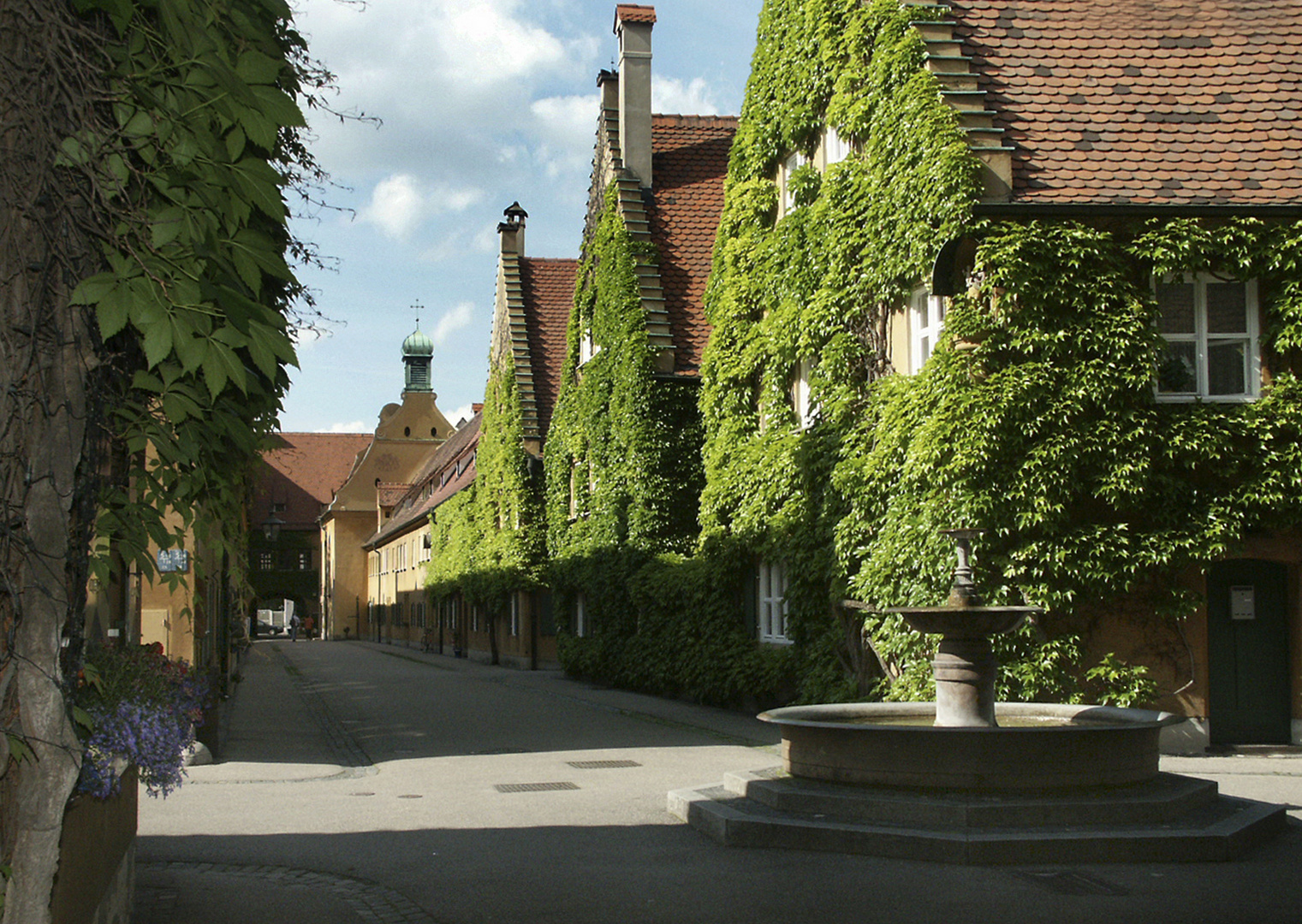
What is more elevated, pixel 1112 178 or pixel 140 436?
pixel 1112 178

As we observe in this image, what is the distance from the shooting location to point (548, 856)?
9109 millimetres

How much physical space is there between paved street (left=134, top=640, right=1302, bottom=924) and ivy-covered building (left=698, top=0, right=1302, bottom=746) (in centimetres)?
170

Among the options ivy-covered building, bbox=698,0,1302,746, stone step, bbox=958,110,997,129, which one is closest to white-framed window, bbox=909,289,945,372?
ivy-covered building, bbox=698,0,1302,746

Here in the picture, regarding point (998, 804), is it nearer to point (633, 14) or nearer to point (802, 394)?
point (802, 394)

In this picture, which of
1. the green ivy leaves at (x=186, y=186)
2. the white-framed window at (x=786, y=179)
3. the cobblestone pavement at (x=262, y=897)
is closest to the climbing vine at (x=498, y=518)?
the white-framed window at (x=786, y=179)

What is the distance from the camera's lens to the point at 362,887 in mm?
8203

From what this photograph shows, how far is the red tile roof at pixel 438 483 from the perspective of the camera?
48062 mm

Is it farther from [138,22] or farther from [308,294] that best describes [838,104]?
[138,22]

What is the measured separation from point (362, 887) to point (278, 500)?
88.0 metres

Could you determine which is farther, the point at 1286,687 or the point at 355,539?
the point at 355,539

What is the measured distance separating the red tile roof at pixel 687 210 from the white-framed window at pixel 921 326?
8491 millimetres

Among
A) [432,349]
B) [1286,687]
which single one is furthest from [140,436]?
[432,349]

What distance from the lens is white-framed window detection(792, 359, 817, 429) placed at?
18.2 meters

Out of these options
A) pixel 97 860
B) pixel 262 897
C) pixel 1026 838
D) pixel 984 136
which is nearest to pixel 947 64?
pixel 984 136
